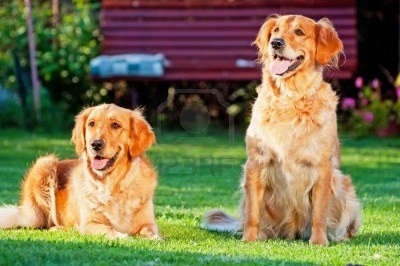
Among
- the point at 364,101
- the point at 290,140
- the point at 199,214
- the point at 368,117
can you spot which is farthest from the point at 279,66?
the point at 364,101

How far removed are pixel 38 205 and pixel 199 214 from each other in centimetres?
150

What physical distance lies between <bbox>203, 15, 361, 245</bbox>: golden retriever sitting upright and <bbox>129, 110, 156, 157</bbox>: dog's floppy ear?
0.68m

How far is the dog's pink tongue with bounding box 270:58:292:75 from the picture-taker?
659cm

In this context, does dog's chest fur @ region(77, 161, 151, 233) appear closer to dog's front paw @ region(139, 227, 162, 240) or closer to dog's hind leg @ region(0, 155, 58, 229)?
dog's front paw @ region(139, 227, 162, 240)

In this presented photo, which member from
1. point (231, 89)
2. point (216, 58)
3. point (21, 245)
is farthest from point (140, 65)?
point (21, 245)

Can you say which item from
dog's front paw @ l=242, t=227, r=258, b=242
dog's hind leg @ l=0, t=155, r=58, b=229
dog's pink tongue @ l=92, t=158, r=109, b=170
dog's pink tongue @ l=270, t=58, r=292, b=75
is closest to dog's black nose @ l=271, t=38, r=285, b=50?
dog's pink tongue @ l=270, t=58, r=292, b=75

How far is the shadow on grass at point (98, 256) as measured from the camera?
5277mm

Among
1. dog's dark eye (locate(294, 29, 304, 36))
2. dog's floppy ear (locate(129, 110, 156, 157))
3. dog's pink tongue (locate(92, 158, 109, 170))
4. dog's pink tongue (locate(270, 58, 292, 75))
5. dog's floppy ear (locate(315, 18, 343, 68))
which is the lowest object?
dog's pink tongue (locate(92, 158, 109, 170))

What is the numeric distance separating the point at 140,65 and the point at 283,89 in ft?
29.5

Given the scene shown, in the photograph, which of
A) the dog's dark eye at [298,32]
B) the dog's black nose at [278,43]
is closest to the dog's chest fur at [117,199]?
the dog's black nose at [278,43]

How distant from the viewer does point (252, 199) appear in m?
6.70

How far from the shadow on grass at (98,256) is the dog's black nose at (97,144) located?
2.59 feet

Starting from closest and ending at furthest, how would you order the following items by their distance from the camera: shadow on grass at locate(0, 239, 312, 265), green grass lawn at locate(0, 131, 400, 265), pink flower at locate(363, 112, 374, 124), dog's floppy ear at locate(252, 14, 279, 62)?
shadow on grass at locate(0, 239, 312, 265) < green grass lawn at locate(0, 131, 400, 265) < dog's floppy ear at locate(252, 14, 279, 62) < pink flower at locate(363, 112, 374, 124)

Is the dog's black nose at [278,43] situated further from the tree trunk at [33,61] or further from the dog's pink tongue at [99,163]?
the tree trunk at [33,61]
